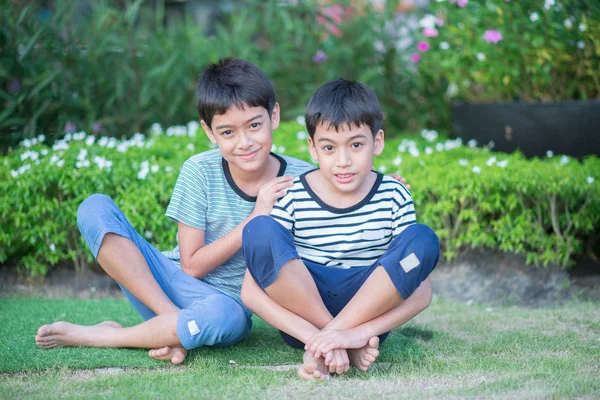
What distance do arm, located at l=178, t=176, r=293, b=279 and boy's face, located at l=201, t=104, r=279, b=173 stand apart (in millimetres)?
138

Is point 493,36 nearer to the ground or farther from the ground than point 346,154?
farther from the ground

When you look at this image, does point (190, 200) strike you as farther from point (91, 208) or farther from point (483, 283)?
point (483, 283)

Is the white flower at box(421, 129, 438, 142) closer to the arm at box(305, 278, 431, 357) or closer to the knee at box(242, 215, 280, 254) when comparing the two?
the arm at box(305, 278, 431, 357)

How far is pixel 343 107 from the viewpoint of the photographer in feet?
8.85

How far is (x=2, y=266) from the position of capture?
4.22m

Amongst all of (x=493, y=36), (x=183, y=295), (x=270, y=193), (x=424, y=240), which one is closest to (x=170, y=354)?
(x=183, y=295)

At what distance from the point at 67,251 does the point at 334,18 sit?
306cm

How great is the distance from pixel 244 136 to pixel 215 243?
42cm

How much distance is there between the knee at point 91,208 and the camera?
2.87 meters

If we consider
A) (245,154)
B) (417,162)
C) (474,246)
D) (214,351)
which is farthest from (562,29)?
(214,351)

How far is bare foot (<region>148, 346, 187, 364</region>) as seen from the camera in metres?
2.72

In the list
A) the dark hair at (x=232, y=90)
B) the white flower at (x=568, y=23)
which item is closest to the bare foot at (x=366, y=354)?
the dark hair at (x=232, y=90)

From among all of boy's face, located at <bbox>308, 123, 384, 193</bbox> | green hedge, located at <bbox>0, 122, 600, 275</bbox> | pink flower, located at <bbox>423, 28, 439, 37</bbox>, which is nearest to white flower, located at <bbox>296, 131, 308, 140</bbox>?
green hedge, located at <bbox>0, 122, 600, 275</bbox>

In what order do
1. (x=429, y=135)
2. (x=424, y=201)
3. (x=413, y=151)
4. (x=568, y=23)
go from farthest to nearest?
(x=429, y=135) → (x=568, y=23) → (x=413, y=151) → (x=424, y=201)
